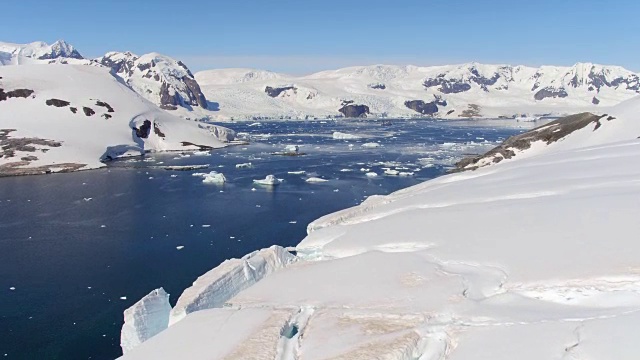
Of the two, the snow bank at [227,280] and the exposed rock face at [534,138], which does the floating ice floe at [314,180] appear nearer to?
the exposed rock face at [534,138]

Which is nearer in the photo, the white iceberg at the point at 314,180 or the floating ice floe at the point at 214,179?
the white iceberg at the point at 314,180

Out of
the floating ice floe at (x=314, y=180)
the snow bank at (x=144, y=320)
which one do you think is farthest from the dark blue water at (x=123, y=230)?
the snow bank at (x=144, y=320)

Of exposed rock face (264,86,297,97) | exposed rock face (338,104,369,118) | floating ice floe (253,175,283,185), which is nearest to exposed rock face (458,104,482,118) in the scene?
exposed rock face (338,104,369,118)

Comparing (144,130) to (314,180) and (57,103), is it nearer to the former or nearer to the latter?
(57,103)

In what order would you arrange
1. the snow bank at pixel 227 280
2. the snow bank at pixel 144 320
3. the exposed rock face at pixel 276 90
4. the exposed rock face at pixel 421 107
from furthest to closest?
the exposed rock face at pixel 276 90 < the exposed rock face at pixel 421 107 < the snow bank at pixel 227 280 < the snow bank at pixel 144 320

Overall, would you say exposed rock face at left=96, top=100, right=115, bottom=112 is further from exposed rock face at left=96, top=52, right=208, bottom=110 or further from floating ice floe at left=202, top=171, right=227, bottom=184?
exposed rock face at left=96, top=52, right=208, bottom=110

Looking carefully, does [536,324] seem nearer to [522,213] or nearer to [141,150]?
[522,213]

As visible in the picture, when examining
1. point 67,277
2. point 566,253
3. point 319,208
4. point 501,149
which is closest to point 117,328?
point 67,277
